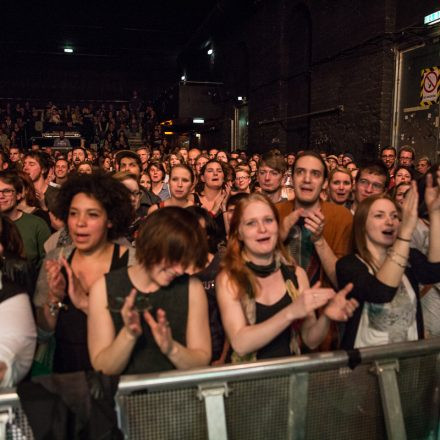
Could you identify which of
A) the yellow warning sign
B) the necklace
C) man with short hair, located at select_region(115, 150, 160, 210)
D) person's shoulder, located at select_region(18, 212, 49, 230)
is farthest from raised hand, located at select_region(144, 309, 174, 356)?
the yellow warning sign

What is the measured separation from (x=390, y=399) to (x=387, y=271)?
23.6 inches

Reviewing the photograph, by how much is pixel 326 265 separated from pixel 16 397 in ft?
6.12

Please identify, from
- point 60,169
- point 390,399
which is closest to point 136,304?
point 390,399

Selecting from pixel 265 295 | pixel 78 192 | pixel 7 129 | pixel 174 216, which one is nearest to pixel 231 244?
pixel 265 295

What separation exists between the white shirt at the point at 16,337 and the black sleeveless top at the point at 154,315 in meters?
0.37

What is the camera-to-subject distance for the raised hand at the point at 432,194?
8.11ft

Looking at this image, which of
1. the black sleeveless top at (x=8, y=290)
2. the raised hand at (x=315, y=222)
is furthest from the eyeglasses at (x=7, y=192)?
the raised hand at (x=315, y=222)

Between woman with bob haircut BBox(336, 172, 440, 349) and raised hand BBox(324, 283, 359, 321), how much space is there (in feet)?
1.03

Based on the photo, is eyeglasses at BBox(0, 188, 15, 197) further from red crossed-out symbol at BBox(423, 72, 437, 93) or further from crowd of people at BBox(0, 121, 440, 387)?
red crossed-out symbol at BBox(423, 72, 437, 93)

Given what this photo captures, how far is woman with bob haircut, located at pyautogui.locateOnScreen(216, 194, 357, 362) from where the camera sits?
1882mm

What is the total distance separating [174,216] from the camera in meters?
1.88

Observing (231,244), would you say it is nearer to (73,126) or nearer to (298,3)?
(298,3)

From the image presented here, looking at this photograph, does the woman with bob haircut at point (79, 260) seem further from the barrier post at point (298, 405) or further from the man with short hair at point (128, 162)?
the man with short hair at point (128, 162)

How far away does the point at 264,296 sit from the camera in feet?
7.00
